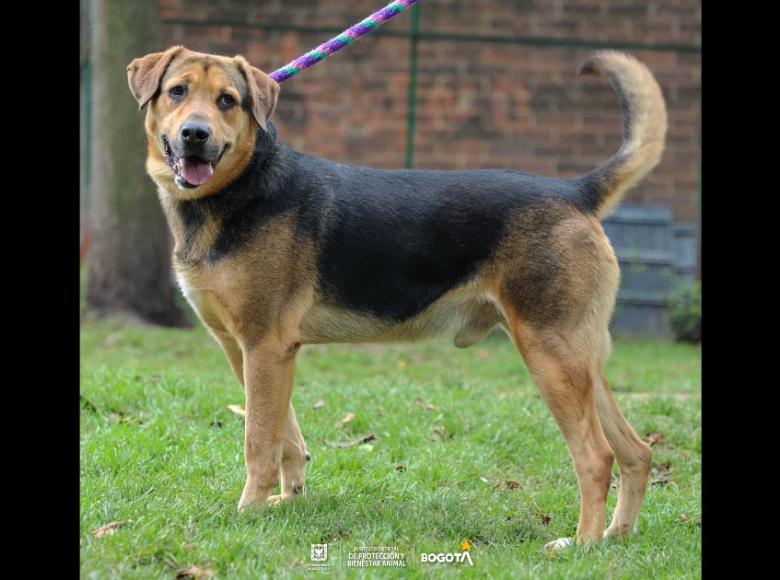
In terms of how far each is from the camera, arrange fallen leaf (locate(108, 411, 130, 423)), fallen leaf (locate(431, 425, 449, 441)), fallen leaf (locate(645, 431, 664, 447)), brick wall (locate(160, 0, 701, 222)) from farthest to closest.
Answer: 1. brick wall (locate(160, 0, 701, 222))
2. fallen leaf (locate(645, 431, 664, 447))
3. fallen leaf (locate(431, 425, 449, 441))
4. fallen leaf (locate(108, 411, 130, 423))

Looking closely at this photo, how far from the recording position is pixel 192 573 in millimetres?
3930

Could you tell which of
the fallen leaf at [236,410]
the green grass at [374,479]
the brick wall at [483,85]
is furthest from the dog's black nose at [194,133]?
the brick wall at [483,85]

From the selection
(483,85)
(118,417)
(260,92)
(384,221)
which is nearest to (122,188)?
(118,417)

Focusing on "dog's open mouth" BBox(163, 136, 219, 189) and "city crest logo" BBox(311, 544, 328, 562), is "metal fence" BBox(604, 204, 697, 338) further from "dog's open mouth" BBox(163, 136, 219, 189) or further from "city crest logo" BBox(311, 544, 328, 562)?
"city crest logo" BBox(311, 544, 328, 562)

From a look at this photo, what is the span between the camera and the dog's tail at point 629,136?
5.12 metres

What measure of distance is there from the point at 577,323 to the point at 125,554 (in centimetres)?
234

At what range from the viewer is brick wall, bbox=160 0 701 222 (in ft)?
42.4

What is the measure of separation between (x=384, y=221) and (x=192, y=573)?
200 centimetres

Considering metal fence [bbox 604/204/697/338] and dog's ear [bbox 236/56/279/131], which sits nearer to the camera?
dog's ear [bbox 236/56/279/131]

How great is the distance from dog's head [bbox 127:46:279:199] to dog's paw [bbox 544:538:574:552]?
236cm

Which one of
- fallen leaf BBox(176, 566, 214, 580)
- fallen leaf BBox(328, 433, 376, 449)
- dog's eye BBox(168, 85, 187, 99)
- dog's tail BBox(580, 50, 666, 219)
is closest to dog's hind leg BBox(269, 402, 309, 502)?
fallen leaf BBox(328, 433, 376, 449)

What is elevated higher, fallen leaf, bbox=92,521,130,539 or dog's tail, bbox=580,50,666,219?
dog's tail, bbox=580,50,666,219

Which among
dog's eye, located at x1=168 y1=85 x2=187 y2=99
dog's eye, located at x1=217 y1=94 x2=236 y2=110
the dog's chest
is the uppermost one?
dog's eye, located at x1=168 y1=85 x2=187 y2=99
